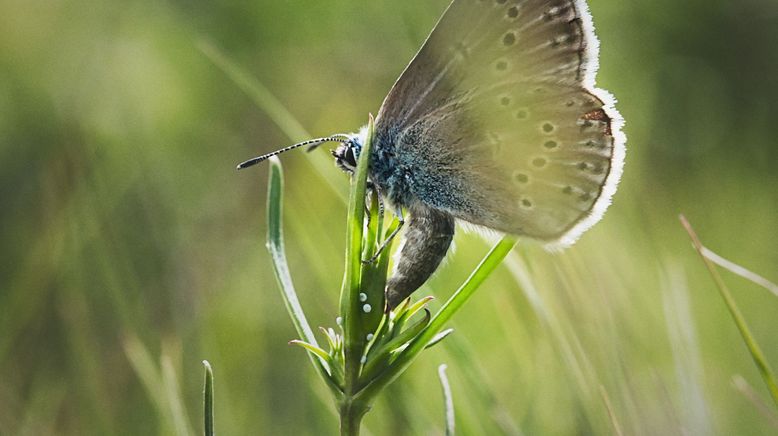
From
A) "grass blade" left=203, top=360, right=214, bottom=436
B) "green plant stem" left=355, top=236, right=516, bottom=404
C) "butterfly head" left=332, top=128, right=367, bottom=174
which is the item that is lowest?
"green plant stem" left=355, top=236, right=516, bottom=404

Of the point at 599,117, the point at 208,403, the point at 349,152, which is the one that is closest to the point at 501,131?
the point at 599,117

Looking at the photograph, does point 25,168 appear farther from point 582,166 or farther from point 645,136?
point 645,136

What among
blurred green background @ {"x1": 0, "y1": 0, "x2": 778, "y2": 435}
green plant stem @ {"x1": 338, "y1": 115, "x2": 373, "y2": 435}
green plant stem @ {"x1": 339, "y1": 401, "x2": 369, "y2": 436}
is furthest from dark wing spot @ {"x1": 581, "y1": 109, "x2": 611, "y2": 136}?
green plant stem @ {"x1": 339, "y1": 401, "x2": 369, "y2": 436}

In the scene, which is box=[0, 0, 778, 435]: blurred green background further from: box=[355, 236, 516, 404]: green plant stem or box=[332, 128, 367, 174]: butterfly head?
box=[355, 236, 516, 404]: green plant stem

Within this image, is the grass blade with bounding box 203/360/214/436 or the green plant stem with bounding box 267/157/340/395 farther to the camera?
the green plant stem with bounding box 267/157/340/395

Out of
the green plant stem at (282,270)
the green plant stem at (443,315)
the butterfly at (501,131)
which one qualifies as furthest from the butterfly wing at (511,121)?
the green plant stem at (443,315)

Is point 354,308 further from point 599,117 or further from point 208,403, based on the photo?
Result: point 599,117

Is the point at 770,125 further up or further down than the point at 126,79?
further down

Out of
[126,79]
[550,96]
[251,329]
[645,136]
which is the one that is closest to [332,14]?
[126,79]

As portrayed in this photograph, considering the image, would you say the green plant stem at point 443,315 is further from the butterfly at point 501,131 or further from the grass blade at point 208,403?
the butterfly at point 501,131
